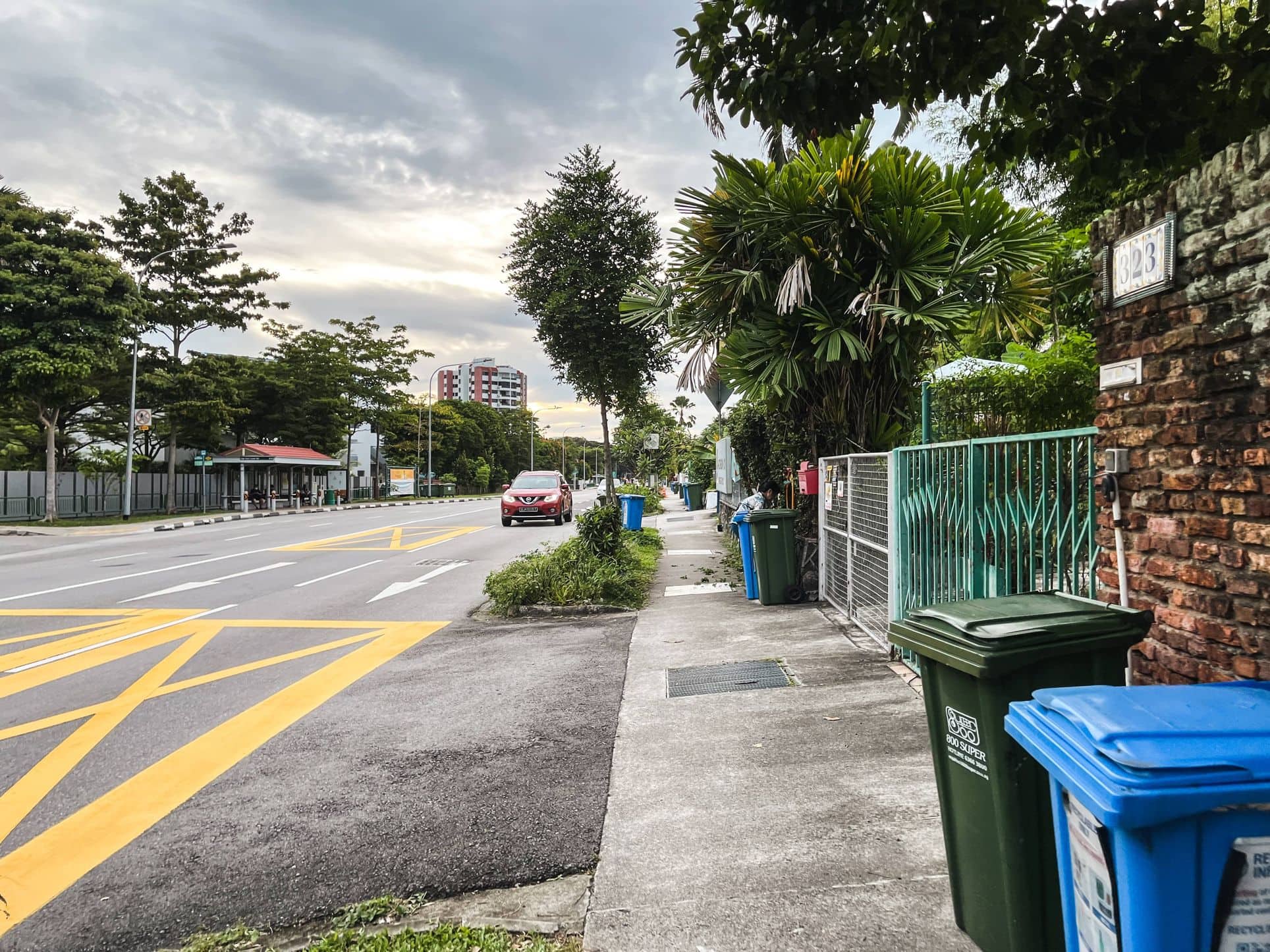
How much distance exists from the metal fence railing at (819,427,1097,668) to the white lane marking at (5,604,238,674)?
7.28 m

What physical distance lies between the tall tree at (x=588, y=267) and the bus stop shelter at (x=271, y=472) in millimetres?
29843

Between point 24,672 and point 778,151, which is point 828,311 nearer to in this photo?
point 778,151

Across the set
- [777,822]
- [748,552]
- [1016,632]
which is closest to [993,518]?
[777,822]

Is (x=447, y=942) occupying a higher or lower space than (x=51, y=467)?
lower

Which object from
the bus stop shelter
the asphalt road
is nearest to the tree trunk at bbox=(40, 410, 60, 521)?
the bus stop shelter

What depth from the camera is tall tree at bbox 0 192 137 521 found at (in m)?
26.8

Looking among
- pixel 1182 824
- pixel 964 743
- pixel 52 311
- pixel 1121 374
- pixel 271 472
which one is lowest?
pixel 964 743

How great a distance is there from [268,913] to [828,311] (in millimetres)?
7078

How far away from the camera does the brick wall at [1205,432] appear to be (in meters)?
2.60

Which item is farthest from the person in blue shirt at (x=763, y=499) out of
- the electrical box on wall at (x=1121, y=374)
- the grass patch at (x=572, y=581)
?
the electrical box on wall at (x=1121, y=374)

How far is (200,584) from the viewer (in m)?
12.2

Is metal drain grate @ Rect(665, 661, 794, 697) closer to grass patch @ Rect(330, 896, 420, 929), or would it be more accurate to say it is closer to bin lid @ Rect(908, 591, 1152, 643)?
grass patch @ Rect(330, 896, 420, 929)

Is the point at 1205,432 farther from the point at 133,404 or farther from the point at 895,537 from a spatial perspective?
the point at 133,404

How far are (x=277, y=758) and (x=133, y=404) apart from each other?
2869 centimetres
